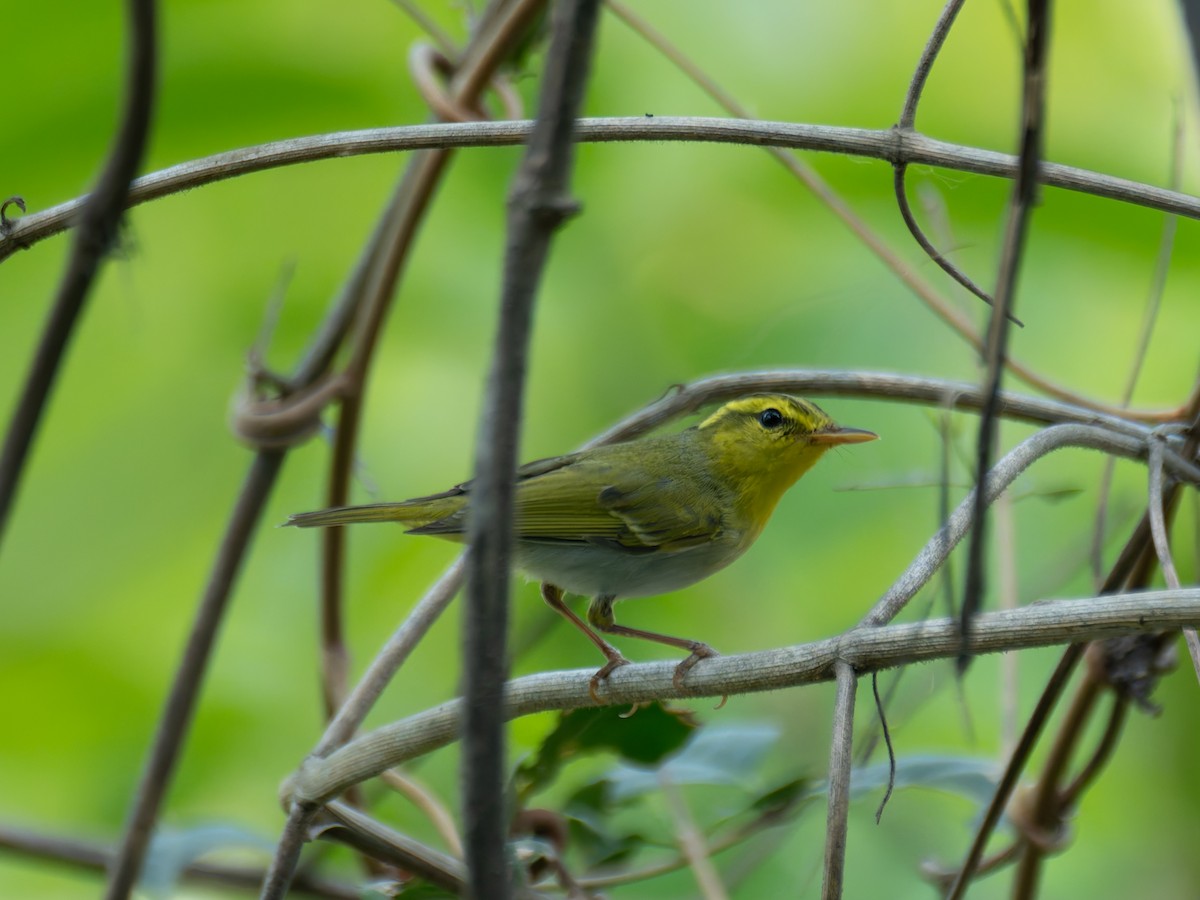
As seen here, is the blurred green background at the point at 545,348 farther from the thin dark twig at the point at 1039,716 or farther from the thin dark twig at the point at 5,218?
the thin dark twig at the point at 5,218

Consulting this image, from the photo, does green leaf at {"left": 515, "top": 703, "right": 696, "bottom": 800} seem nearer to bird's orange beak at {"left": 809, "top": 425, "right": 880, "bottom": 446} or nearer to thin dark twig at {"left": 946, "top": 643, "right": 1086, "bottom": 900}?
thin dark twig at {"left": 946, "top": 643, "right": 1086, "bottom": 900}

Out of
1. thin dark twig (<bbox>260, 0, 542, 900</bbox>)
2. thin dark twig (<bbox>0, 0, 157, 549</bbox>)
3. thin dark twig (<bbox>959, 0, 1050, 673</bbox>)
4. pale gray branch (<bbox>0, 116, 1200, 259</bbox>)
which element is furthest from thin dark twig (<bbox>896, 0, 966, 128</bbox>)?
thin dark twig (<bbox>260, 0, 542, 900</bbox>)

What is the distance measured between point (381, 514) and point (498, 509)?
1666 millimetres

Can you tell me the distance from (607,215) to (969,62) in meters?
1.09

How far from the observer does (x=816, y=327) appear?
3078 mm

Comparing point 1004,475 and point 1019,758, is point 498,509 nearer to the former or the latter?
point 1004,475

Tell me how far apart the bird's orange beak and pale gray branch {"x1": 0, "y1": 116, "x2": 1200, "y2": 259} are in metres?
1.33

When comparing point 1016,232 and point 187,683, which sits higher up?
point 187,683

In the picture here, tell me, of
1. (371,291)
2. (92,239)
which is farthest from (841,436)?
(92,239)

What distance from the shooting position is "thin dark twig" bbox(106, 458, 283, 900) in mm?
1748

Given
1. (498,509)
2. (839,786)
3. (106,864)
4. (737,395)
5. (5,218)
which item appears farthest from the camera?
(106,864)

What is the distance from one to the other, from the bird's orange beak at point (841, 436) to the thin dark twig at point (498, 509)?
196 centimetres

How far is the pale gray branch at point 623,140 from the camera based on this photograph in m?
1.14

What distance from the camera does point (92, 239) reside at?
656mm
